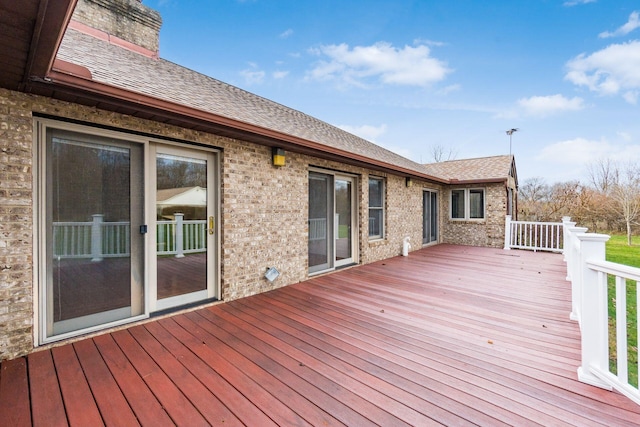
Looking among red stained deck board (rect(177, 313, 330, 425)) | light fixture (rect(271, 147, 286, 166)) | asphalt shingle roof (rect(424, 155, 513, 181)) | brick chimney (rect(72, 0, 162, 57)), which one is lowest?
red stained deck board (rect(177, 313, 330, 425))

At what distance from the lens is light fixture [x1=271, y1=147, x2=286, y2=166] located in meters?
4.67

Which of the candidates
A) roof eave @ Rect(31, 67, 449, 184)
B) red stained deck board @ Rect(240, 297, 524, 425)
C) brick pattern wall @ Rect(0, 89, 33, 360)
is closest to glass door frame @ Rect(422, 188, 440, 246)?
roof eave @ Rect(31, 67, 449, 184)

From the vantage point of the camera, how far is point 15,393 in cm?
204

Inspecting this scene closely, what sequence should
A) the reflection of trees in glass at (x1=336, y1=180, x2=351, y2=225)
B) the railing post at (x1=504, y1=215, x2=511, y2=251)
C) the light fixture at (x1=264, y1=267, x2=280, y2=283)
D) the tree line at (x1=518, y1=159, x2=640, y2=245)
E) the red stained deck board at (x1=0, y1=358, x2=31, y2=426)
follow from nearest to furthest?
1. the red stained deck board at (x1=0, y1=358, x2=31, y2=426)
2. the light fixture at (x1=264, y1=267, x2=280, y2=283)
3. the reflection of trees in glass at (x1=336, y1=180, x2=351, y2=225)
4. the railing post at (x1=504, y1=215, x2=511, y2=251)
5. the tree line at (x1=518, y1=159, x2=640, y2=245)

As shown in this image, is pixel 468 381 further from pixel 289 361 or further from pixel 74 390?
pixel 74 390

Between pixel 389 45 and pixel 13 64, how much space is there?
11.3 metres

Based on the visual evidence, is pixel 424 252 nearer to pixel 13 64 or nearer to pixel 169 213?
pixel 169 213

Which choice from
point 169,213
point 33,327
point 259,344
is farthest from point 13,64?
point 259,344

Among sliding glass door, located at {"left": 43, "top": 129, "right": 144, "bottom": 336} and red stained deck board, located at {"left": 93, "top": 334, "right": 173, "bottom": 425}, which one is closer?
red stained deck board, located at {"left": 93, "top": 334, "right": 173, "bottom": 425}

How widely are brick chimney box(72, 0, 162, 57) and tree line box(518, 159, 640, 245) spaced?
16.6 m

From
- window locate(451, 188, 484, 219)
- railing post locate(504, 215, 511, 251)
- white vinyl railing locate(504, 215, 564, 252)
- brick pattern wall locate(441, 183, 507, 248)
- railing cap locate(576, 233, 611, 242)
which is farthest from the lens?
window locate(451, 188, 484, 219)

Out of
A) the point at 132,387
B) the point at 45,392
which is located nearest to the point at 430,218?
the point at 132,387

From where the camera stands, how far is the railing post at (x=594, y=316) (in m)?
2.12

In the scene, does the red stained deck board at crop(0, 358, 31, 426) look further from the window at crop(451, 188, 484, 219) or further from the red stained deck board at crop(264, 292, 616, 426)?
the window at crop(451, 188, 484, 219)
